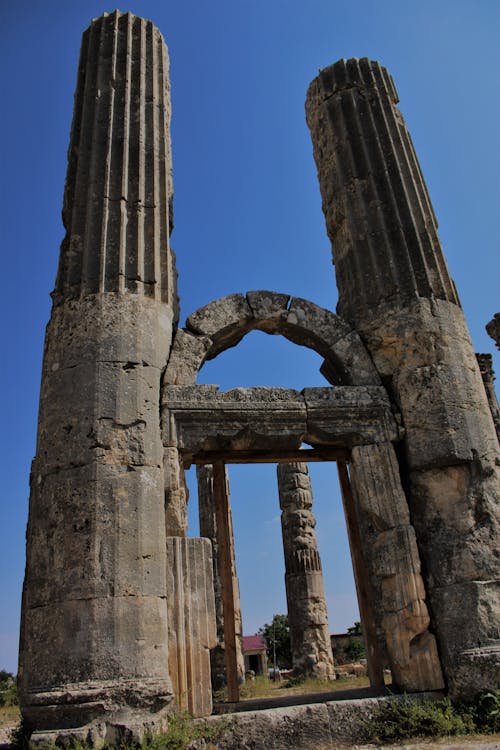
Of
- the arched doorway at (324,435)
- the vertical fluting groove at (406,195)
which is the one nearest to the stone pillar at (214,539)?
the arched doorway at (324,435)

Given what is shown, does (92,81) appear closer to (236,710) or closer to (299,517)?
(236,710)

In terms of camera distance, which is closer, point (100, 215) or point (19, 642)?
point (19, 642)

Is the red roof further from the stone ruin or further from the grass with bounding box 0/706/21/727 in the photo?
the stone ruin

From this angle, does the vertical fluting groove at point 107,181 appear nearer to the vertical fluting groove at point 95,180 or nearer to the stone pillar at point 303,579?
the vertical fluting groove at point 95,180

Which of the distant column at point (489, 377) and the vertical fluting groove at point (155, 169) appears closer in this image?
the vertical fluting groove at point (155, 169)

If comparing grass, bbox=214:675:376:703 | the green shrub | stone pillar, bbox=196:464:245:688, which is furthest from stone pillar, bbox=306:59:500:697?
stone pillar, bbox=196:464:245:688

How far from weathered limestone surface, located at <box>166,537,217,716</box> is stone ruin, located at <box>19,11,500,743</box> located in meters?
0.02

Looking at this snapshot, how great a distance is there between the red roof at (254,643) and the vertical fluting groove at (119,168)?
3263 cm

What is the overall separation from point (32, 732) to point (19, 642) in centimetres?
104

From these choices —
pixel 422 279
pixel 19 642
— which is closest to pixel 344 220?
pixel 422 279

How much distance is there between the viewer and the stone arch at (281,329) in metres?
7.11

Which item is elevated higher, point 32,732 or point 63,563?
point 63,563

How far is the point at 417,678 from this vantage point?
18.9 feet

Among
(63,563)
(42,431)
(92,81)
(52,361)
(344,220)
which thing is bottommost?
(63,563)
